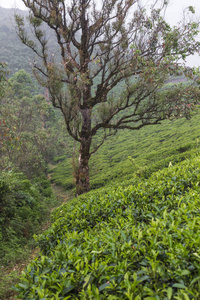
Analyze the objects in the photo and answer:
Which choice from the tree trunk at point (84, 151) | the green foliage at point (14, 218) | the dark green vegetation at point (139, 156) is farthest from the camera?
the dark green vegetation at point (139, 156)

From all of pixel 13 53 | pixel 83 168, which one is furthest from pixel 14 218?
pixel 13 53

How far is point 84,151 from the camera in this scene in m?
11.3

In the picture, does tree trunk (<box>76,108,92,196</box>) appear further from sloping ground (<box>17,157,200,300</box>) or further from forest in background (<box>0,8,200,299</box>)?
sloping ground (<box>17,157,200,300</box>)

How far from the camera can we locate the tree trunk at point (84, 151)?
11055 millimetres

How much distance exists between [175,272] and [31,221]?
356 inches

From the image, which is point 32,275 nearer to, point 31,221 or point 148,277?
point 148,277

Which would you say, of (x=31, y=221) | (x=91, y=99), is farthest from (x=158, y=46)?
(x=31, y=221)

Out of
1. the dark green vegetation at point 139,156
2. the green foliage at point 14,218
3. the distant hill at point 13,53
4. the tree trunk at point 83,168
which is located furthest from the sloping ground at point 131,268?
the distant hill at point 13,53

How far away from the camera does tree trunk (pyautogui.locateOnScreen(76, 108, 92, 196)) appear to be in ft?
36.3

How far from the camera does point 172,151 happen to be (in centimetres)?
1479

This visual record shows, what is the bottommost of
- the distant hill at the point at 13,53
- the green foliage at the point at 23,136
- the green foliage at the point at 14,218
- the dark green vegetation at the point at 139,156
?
the dark green vegetation at the point at 139,156

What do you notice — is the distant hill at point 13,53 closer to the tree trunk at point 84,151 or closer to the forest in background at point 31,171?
the forest in background at point 31,171

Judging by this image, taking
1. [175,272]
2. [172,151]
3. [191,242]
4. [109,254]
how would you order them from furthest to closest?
1. [172,151]
2. [109,254]
3. [191,242]
4. [175,272]

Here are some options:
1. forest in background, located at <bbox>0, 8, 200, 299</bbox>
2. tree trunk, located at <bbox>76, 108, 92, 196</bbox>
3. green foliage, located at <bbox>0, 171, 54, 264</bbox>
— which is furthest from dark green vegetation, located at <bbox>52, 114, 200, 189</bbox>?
green foliage, located at <bbox>0, 171, 54, 264</bbox>
